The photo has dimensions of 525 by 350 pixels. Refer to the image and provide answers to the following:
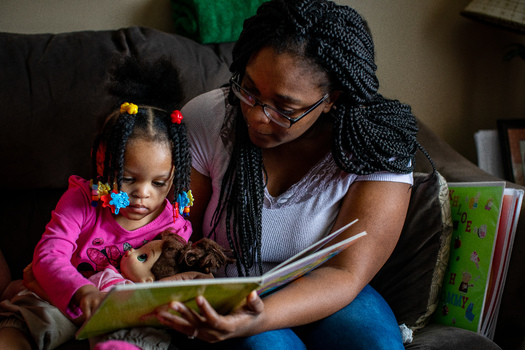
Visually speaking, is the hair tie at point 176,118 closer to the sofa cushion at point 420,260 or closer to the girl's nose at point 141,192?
the girl's nose at point 141,192

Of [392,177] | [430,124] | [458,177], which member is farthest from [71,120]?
[430,124]

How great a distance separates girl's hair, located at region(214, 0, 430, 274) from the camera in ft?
3.64

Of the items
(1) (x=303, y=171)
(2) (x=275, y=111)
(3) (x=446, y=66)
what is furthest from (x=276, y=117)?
(3) (x=446, y=66)

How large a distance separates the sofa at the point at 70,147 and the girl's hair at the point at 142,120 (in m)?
0.33

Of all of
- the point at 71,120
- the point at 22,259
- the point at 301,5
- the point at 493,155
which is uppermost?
the point at 301,5

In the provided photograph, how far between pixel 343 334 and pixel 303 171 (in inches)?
18.2

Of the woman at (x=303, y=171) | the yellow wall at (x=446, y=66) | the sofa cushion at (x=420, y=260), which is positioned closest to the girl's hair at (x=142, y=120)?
the woman at (x=303, y=171)

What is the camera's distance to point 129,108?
119 cm

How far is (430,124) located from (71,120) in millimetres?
1686

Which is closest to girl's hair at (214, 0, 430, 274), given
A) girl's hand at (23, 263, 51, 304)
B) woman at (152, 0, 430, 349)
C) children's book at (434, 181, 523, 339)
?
woman at (152, 0, 430, 349)

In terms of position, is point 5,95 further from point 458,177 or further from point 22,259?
point 458,177

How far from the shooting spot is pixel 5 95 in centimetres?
153

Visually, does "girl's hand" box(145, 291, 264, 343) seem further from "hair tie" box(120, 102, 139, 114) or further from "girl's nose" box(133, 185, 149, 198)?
"hair tie" box(120, 102, 139, 114)

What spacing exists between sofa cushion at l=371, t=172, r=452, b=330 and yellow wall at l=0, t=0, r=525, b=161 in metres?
1.00
